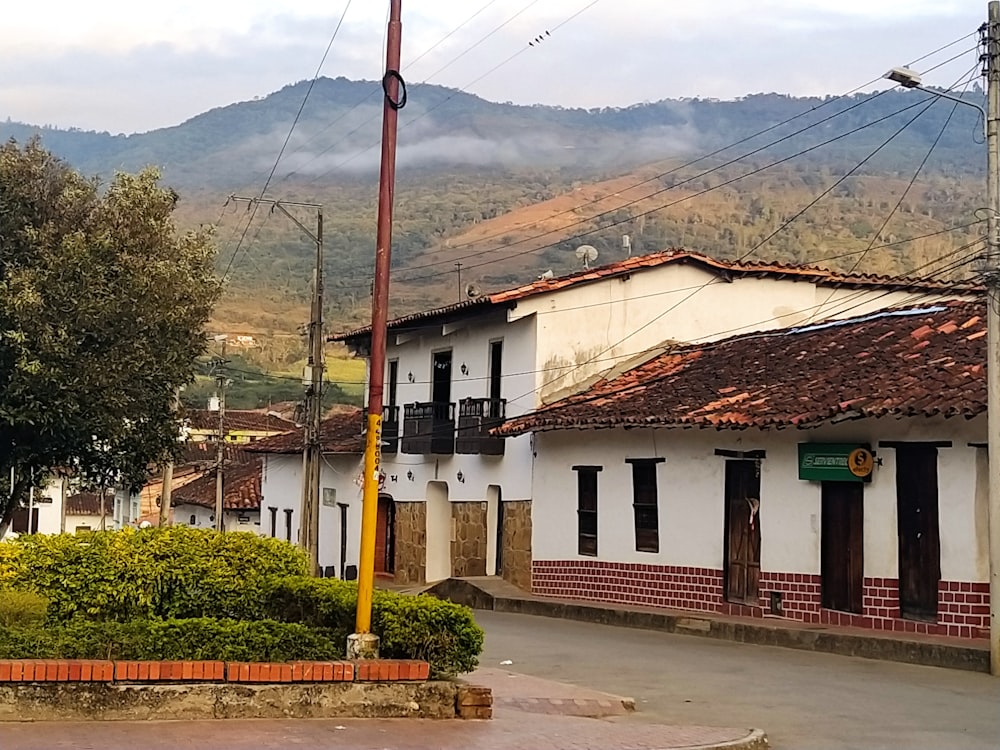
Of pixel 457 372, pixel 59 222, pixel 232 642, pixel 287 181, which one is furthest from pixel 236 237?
pixel 232 642

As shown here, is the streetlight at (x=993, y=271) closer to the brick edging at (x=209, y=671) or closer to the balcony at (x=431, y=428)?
the brick edging at (x=209, y=671)

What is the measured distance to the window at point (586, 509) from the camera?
25531 mm

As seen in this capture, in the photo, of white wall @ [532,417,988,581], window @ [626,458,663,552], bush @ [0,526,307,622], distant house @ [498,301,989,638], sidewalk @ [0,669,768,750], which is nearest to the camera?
sidewalk @ [0,669,768,750]

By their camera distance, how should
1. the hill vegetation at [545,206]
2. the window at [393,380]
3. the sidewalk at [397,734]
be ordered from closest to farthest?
the sidewalk at [397,734] → the window at [393,380] → the hill vegetation at [545,206]

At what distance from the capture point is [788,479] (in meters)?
20.1

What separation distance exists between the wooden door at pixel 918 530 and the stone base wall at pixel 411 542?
54.2ft

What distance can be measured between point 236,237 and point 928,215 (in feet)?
193

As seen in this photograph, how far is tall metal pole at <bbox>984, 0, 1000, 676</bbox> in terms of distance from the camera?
1468 centimetres

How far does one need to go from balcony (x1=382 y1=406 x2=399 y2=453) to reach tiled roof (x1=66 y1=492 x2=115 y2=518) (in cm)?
Result: 3872

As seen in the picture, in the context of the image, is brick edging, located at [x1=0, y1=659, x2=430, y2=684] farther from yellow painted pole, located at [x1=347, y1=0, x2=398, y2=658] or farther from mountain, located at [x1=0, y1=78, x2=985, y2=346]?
mountain, located at [x1=0, y1=78, x2=985, y2=346]

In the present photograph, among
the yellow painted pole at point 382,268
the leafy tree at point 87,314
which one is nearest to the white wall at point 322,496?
the leafy tree at point 87,314

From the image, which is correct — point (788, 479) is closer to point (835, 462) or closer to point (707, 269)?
point (835, 462)

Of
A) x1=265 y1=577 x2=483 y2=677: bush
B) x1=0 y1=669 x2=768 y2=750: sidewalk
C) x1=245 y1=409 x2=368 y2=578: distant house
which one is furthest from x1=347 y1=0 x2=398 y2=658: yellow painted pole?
x1=245 y1=409 x2=368 y2=578: distant house

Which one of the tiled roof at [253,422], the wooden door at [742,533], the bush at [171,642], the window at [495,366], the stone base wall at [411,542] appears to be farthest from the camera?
the tiled roof at [253,422]
